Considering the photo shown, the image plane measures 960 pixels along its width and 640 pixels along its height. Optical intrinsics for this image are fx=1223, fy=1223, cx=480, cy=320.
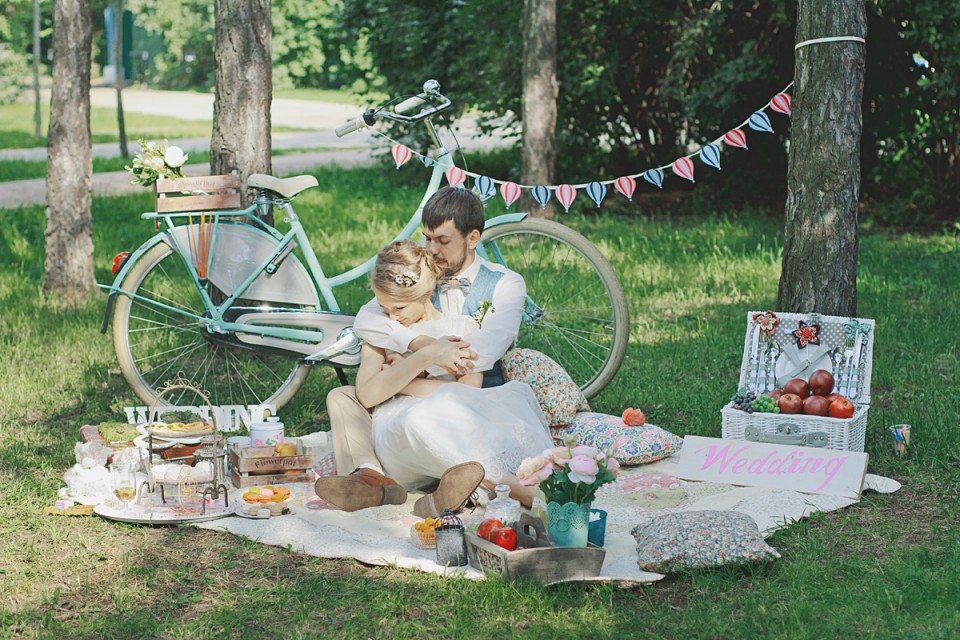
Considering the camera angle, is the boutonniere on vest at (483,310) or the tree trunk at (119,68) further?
the tree trunk at (119,68)

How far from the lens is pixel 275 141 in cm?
2173

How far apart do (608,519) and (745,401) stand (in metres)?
0.95

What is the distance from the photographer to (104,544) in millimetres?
4082

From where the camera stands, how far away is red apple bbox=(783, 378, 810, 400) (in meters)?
4.91

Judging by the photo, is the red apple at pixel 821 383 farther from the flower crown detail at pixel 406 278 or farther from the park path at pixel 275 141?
the park path at pixel 275 141

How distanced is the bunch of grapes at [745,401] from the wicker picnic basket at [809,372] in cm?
3

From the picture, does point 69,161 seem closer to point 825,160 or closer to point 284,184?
point 284,184

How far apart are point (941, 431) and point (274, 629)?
301 cm

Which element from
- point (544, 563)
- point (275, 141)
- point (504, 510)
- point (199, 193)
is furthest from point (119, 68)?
point (544, 563)

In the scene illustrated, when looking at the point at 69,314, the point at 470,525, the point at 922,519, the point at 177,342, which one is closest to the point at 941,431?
the point at 922,519

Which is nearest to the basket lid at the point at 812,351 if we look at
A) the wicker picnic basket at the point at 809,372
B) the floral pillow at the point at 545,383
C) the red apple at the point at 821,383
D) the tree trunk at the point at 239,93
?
the wicker picnic basket at the point at 809,372

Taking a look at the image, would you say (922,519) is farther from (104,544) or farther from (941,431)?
(104,544)

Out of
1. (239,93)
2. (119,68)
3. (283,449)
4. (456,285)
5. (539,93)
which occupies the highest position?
(119,68)

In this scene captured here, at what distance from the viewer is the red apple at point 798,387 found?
16.1 feet
